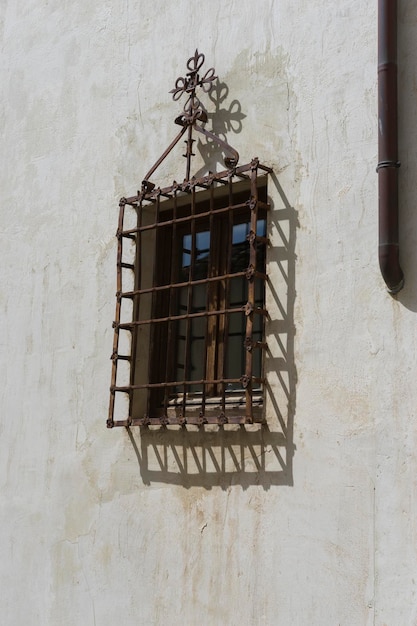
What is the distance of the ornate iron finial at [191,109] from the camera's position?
457 cm

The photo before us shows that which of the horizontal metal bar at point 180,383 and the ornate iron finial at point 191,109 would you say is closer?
the horizontal metal bar at point 180,383

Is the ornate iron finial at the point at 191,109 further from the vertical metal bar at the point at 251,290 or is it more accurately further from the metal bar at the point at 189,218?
the vertical metal bar at the point at 251,290

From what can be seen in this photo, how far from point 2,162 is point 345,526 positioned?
3.39m

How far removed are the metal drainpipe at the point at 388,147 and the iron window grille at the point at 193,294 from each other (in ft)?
2.17

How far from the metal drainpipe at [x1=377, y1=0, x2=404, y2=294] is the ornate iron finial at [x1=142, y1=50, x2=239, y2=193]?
953mm

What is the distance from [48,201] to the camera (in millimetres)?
5414

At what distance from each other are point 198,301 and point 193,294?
0.38ft

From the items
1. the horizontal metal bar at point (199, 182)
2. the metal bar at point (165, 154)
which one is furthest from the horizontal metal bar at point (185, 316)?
the metal bar at point (165, 154)

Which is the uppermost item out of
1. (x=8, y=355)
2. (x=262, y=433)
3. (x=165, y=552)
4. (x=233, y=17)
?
(x=233, y=17)

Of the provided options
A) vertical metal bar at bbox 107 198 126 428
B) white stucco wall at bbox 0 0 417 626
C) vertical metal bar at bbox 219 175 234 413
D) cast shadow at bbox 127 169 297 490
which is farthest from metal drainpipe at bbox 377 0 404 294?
vertical metal bar at bbox 107 198 126 428

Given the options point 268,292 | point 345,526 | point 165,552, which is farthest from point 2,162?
point 345,526

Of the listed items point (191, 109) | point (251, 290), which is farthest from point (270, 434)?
point (191, 109)

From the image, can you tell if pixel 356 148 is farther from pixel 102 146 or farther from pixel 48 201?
pixel 48 201

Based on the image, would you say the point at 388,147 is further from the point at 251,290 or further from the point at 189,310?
the point at 189,310
